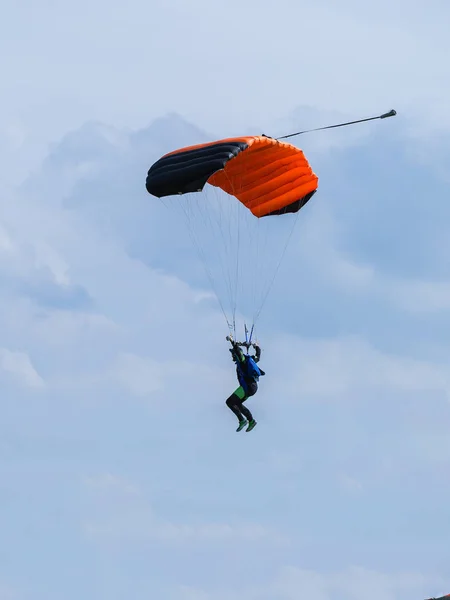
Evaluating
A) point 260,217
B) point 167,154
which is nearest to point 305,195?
point 260,217

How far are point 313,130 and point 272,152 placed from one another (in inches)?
68.5

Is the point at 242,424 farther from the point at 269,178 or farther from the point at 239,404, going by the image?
the point at 269,178

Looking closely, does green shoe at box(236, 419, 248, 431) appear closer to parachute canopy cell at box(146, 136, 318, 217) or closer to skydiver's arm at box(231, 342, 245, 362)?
skydiver's arm at box(231, 342, 245, 362)

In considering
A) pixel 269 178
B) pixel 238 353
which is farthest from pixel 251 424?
pixel 269 178

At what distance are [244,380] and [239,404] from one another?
89 cm

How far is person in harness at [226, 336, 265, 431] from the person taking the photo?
149 ft

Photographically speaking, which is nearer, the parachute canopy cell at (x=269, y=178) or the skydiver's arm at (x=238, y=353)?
the skydiver's arm at (x=238, y=353)

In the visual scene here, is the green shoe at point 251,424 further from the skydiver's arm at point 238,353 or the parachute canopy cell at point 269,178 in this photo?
the parachute canopy cell at point 269,178

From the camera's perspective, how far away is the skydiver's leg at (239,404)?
46156 millimetres

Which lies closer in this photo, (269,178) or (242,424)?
(242,424)

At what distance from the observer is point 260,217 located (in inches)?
1927

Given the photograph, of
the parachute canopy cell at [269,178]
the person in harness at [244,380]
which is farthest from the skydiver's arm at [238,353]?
the parachute canopy cell at [269,178]

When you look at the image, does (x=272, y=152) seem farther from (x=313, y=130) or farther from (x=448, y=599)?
(x=448, y=599)

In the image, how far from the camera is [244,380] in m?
45.7
